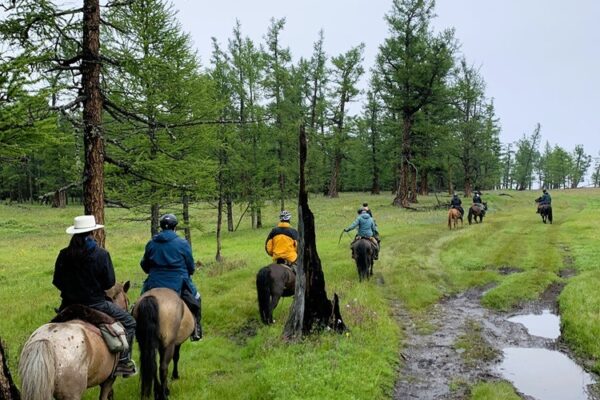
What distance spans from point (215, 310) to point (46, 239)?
24.1 metres

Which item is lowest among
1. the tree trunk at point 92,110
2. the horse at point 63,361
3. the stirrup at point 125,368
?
the stirrup at point 125,368

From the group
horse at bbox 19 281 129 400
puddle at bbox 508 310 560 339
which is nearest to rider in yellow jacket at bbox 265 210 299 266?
horse at bbox 19 281 129 400

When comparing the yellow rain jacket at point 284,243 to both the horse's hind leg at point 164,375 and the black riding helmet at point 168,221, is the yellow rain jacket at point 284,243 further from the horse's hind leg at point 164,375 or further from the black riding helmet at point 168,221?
the horse's hind leg at point 164,375

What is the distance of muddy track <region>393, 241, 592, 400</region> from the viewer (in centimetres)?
809

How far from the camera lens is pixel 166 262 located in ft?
26.1

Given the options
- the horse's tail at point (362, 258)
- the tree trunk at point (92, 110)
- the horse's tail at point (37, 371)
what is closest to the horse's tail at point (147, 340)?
the horse's tail at point (37, 371)

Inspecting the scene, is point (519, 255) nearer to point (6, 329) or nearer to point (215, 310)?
point (215, 310)

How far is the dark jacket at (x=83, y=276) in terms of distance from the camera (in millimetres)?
5984

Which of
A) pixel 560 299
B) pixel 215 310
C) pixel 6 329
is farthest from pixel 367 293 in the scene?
pixel 6 329

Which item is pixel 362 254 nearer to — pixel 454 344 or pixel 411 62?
pixel 454 344

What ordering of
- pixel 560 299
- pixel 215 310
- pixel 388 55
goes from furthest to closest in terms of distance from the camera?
pixel 388 55
pixel 560 299
pixel 215 310

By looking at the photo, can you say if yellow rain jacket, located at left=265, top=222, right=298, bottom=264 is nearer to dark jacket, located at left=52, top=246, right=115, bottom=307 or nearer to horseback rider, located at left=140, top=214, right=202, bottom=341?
horseback rider, located at left=140, top=214, right=202, bottom=341

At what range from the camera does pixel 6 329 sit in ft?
35.0

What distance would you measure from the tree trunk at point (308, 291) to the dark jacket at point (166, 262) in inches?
108
